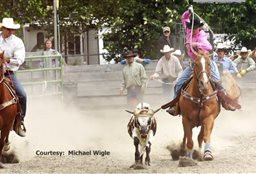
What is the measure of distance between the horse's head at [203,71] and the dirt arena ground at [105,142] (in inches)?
43.1

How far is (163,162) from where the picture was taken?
1161 cm

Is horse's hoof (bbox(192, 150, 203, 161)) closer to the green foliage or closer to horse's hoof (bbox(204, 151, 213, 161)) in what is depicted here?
horse's hoof (bbox(204, 151, 213, 161))

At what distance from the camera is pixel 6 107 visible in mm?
11492

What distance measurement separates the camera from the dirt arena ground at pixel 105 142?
439 inches

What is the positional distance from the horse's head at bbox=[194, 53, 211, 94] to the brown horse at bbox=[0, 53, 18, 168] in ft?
8.85

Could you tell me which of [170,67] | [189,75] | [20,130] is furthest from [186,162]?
[170,67]

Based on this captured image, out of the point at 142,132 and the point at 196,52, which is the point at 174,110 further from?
the point at 142,132

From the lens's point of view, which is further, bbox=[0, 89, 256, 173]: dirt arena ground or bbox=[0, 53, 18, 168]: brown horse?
bbox=[0, 53, 18, 168]: brown horse

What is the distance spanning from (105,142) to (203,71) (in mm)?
3618

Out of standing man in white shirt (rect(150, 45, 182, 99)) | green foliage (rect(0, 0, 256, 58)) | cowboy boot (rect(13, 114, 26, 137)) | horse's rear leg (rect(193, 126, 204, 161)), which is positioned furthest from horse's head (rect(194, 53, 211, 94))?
green foliage (rect(0, 0, 256, 58))

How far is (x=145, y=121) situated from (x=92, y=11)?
2099 cm

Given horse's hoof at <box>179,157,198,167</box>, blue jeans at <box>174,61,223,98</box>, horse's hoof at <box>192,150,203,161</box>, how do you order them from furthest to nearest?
blue jeans at <box>174,61,223,98</box>, horse's hoof at <box>192,150,203,161</box>, horse's hoof at <box>179,157,198,167</box>

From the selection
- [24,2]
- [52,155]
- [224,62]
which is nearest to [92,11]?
[24,2]

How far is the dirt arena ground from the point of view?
36.6 feet
